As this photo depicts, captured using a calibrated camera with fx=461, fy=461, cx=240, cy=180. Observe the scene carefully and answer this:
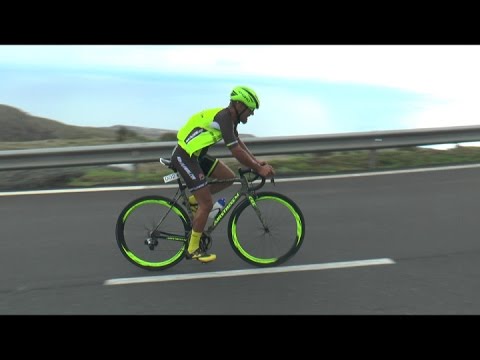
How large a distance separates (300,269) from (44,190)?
5.45 meters

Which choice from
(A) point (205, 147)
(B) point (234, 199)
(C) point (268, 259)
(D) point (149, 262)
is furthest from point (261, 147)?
(D) point (149, 262)

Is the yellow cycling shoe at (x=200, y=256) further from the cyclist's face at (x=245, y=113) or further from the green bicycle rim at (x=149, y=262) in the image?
the cyclist's face at (x=245, y=113)

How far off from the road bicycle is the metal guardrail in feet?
13.4

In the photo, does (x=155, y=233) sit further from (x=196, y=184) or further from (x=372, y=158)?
(x=372, y=158)

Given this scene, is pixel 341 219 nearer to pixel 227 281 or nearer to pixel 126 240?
pixel 227 281

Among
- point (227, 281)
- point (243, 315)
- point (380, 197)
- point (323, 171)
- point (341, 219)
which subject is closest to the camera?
point (243, 315)

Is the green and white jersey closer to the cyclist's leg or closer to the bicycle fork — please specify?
the cyclist's leg

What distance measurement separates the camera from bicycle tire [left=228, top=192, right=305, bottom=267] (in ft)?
16.1

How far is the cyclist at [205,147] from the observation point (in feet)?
14.8

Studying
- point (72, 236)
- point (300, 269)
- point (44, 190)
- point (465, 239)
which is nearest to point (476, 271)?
point (465, 239)

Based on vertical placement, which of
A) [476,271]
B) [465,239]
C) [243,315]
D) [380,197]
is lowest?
[243,315]

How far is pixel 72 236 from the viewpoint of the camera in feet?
19.6

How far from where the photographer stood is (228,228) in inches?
194

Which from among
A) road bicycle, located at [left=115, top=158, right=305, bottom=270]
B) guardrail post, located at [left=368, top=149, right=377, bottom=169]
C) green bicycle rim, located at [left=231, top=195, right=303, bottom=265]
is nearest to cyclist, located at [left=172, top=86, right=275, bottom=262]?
road bicycle, located at [left=115, top=158, right=305, bottom=270]
